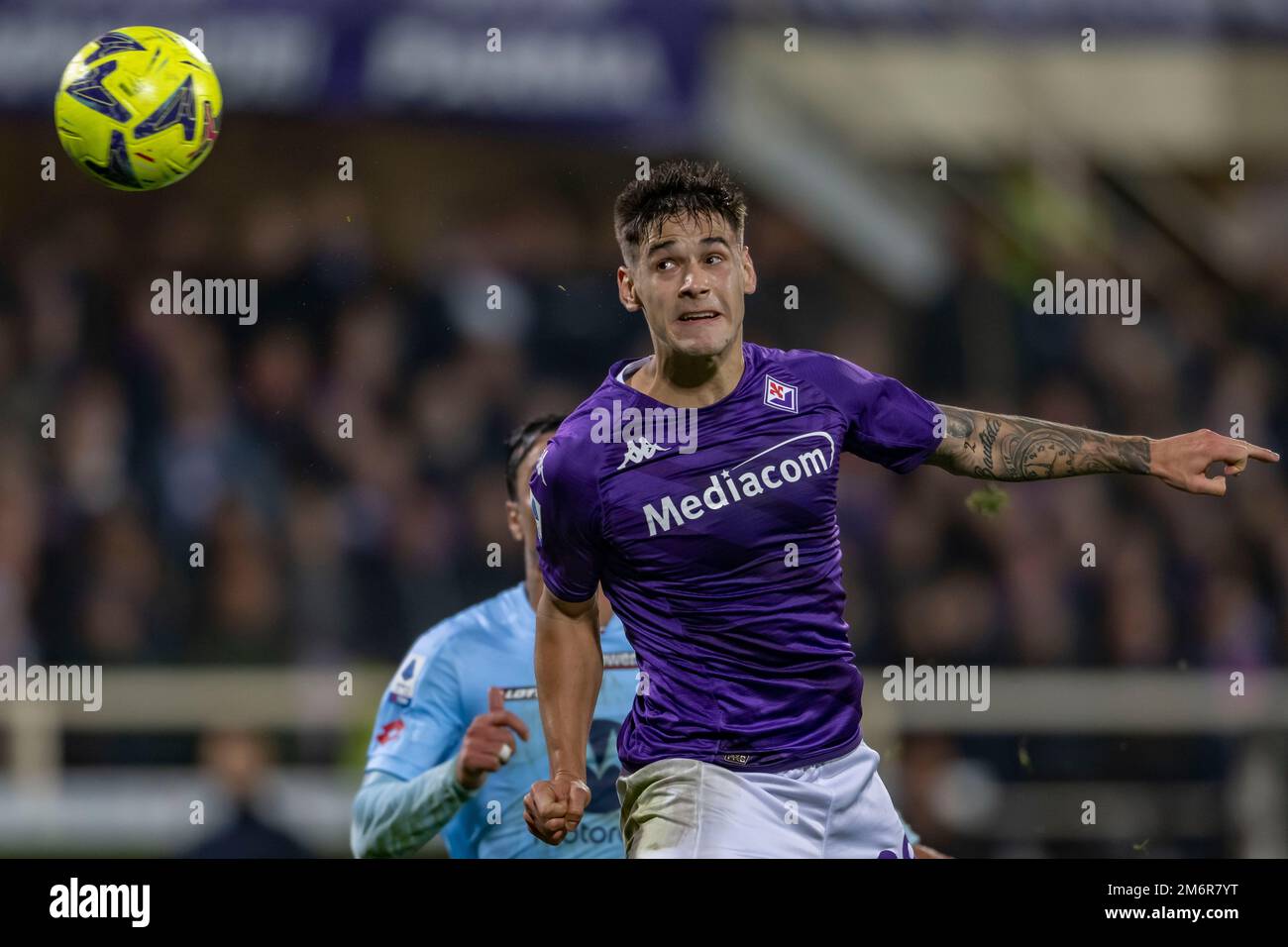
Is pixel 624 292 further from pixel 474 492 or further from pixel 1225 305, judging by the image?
pixel 1225 305

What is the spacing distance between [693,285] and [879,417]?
2.04 feet

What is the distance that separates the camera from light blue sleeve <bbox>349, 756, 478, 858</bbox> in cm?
515

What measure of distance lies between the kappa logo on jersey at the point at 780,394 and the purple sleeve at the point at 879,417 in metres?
0.06

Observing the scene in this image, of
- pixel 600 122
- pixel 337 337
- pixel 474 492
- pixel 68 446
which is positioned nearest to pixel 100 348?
pixel 68 446

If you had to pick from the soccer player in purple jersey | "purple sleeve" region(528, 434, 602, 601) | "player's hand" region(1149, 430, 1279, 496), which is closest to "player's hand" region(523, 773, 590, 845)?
the soccer player in purple jersey

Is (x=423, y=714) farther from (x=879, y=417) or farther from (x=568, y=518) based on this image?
(x=879, y=417)

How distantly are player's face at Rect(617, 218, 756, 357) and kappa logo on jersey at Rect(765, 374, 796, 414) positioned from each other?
148 millimetres

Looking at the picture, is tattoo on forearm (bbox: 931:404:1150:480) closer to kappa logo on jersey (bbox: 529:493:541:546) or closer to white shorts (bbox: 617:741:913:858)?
white shorts (bbox: 617:741:913:858)

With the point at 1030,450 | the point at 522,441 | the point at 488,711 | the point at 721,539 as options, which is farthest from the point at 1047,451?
the point at 488,711

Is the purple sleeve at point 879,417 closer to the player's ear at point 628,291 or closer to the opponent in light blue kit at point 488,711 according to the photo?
the player's ear at point 628,291

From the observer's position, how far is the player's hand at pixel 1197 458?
4.74 metres

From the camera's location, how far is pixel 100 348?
10.9 meters

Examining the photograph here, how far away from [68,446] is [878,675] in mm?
4785

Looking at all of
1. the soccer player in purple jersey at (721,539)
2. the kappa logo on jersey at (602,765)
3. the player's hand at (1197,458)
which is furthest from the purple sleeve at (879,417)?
the kappa logo on jersey at (602,765)
